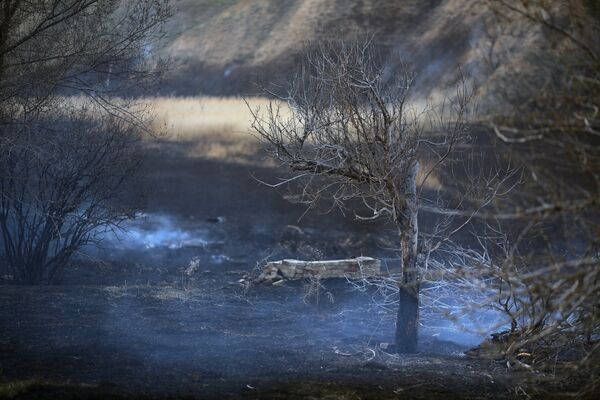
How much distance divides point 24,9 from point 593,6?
8299 millimetres

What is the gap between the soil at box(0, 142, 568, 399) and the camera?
30.9ft

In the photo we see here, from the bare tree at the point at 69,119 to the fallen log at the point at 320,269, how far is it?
126 inches

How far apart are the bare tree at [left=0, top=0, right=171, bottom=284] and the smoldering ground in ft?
4.99

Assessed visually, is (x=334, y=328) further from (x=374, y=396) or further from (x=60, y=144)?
(x=60, y=144)

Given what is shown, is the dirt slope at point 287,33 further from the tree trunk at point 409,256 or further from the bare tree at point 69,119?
the tree trunk at point 409,256

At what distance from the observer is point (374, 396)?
366 inches

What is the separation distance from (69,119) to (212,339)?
661cm

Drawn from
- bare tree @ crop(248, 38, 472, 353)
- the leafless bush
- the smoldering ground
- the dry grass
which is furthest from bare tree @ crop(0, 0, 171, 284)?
the dry grass

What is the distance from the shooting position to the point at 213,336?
11.8 meters

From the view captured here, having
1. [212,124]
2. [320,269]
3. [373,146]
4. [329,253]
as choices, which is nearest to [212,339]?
[373,146]

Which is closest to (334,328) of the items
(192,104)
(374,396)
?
(374,396)

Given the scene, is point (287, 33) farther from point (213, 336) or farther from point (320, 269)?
point (213, 336)

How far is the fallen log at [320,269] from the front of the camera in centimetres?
1458

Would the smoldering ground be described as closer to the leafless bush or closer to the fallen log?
the fallen log
